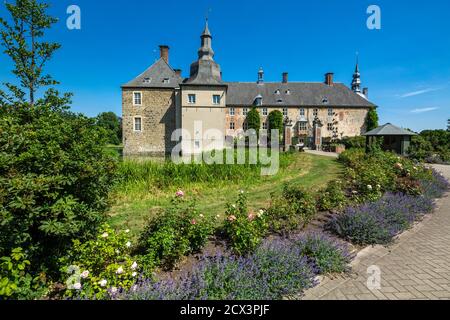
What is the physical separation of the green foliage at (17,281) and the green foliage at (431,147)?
20.4m

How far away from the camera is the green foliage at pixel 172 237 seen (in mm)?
3006

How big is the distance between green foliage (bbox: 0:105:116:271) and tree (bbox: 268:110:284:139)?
3243 centimetres

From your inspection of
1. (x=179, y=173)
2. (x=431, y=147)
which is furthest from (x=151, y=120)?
(x=431, y=147)

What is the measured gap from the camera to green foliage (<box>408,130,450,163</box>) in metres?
16.7

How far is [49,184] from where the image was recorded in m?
2.33

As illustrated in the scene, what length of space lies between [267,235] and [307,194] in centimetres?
160

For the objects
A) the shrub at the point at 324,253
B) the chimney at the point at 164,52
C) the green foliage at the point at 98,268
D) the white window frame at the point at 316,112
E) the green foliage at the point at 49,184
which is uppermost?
the chimney at the point at 164,52

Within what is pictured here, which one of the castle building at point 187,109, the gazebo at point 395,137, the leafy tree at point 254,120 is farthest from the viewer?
the leafy tree at point 254,120

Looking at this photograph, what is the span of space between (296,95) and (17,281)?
1551 inches

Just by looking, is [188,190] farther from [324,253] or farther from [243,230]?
[324,253]

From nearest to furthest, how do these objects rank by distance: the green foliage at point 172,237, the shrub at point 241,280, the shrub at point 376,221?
the shrub at point 241,280, the green foliage at point 172,237, the shrub at point 376,221

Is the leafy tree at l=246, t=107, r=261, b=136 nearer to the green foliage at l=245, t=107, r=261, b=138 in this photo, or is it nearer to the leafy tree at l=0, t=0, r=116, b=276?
the green foliage at l=245, t=107, r=261, b=138

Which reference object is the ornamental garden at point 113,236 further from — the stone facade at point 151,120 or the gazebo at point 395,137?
the stone facade at point 151,120

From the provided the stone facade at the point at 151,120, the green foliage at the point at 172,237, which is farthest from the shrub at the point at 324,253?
the stone facade at the point at 151,120
